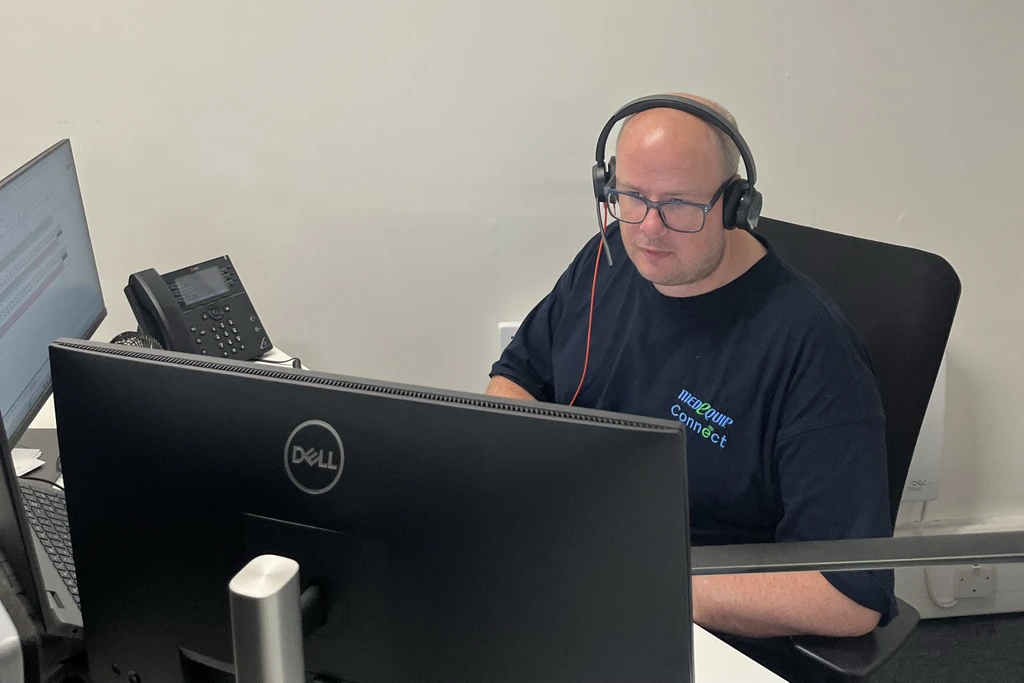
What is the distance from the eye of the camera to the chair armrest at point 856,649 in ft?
3.37

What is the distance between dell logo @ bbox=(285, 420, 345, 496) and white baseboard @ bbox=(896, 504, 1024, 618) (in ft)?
6.05

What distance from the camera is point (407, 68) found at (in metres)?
1.70

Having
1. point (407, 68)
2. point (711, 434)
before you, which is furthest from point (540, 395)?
point (407, 68)

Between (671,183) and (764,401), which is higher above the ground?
(671,183)

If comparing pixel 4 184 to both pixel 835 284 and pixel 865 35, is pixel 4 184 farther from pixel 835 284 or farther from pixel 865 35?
pixel 865 35

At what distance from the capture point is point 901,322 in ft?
4.14

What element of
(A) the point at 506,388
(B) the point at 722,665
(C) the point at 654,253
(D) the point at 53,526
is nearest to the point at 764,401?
(C) the point at 654,253

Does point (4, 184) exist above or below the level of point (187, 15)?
below

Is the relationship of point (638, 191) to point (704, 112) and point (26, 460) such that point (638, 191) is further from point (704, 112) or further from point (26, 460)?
point (26, 460)

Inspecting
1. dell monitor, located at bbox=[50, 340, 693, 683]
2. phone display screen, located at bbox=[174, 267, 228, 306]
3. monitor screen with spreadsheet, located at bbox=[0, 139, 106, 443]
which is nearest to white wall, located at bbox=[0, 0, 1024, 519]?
phone display screen, located at bbox=[174, 267, 228, 306]

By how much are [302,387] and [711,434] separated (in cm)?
74

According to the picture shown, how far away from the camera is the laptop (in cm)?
107

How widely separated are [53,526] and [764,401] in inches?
38.0

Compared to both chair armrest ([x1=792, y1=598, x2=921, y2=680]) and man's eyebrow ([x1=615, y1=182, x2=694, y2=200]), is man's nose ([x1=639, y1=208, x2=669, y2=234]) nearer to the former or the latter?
man's eyebrow ([x1=615, y1=182, x2=694, y2=200])
